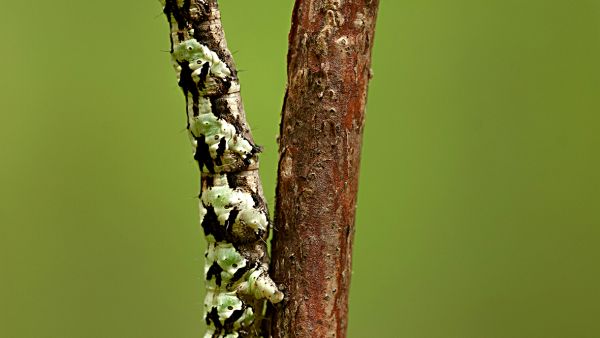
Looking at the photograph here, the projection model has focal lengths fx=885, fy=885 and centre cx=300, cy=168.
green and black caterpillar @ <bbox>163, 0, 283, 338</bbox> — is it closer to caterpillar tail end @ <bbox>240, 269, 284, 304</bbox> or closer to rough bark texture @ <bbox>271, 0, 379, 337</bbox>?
caterpillar tail end @ <bbox>240, 269, 284, 304</bbox>

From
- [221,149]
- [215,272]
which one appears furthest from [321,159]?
[215,272]

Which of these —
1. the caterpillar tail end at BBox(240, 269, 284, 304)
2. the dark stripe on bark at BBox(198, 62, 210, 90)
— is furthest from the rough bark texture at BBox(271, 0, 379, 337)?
the dark stripe on bark at BBox(198, 62, 210, 90)

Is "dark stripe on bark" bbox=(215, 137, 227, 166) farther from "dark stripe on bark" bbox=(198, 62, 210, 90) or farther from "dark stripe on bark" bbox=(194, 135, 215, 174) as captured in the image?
"dark stripe on bark" bbox=(198, 62, 210, 90)

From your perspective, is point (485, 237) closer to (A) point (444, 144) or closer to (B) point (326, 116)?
(A) point (444, 144)

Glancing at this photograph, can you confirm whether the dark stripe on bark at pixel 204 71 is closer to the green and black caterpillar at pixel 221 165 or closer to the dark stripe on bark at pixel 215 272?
the green and black caterpillar at pixel 221 165

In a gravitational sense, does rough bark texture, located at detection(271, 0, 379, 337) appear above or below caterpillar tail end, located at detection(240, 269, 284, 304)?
above

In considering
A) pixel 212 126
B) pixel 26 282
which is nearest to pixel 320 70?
pixel 212 126

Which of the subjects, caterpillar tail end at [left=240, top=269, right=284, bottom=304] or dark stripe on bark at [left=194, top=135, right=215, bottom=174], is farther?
dark stripe on bark at [left=194, top=135, right=215, bottom=174]
